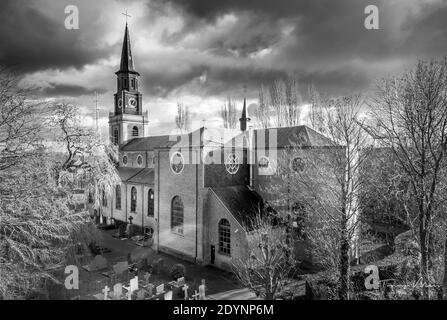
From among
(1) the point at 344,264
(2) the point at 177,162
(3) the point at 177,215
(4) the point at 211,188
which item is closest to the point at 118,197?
(3) the point at 177,215

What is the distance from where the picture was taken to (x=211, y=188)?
2034cm

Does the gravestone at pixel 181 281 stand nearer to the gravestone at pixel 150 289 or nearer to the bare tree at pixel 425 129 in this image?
the gravestone at pixel 150 289

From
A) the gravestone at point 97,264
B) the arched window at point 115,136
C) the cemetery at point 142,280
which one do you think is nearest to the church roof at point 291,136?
the cemetery at point 142,280

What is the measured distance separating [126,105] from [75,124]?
22432mm

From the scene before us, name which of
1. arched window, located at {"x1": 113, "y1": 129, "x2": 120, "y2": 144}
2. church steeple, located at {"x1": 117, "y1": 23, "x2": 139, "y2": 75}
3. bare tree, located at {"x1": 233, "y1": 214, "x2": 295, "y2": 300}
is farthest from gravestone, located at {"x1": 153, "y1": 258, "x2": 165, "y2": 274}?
church steeple, located at {"x1": 117, "y1": 23, "x2": 139, "y2": 75}

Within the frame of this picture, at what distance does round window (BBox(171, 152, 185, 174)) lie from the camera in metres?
21.8

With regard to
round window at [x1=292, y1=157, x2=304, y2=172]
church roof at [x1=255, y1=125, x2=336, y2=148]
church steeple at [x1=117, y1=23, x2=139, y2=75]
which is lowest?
round window at [x1=292, y1=157, x2=304, y2=172]

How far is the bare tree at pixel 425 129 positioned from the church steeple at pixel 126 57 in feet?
104

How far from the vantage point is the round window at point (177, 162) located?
21.8 metres

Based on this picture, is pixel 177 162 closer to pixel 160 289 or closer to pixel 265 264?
pixel 160 289

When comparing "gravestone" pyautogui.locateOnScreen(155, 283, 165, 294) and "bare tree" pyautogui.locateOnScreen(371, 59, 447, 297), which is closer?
"bare tree" pyautogui.locateOnScreen(371, 59, 447, 297)

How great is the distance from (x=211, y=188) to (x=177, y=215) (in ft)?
13.8

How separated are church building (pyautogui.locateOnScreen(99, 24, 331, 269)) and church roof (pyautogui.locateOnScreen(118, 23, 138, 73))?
16.2 metres

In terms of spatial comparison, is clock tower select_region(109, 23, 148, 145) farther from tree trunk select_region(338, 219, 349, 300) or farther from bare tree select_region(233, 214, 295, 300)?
tree trunk select_region(338, 219, 349, 300)
